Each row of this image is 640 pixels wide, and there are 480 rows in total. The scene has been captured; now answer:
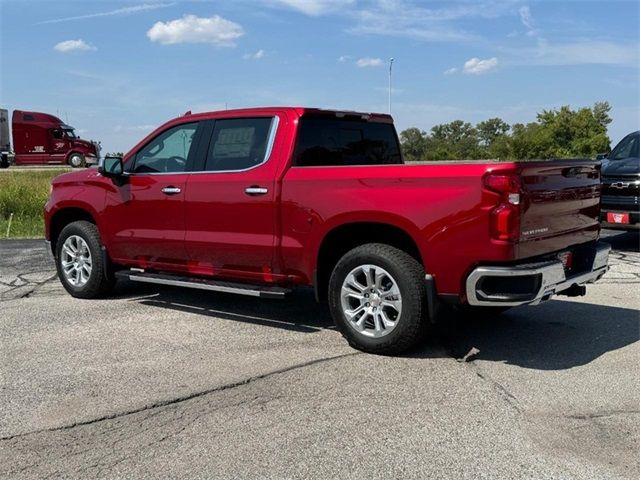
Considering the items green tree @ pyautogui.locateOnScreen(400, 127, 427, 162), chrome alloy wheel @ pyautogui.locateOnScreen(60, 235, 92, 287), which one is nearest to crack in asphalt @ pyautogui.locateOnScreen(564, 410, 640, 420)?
chrome alloy wheel @ pyautogui.locateOnScreen(60, 235, 92, 287)

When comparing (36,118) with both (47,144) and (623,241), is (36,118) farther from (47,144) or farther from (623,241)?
(623,241)

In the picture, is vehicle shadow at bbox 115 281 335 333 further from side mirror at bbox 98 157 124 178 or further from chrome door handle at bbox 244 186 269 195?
side mirror at bbox 98 157 124 178

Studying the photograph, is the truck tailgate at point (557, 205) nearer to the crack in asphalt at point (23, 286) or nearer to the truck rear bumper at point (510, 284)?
the truck rear bumper at point (510, 284)

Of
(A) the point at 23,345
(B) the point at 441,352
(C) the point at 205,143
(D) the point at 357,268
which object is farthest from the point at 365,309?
(A) the point at 23,345

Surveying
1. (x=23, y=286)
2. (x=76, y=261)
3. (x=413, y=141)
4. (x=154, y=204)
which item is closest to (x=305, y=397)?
(x=154, y=204)

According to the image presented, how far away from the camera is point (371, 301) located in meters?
5.17

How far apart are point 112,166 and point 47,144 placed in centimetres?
3358

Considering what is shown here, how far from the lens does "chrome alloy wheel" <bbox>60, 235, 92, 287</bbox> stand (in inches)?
287

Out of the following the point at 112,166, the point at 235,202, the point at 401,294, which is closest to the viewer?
the point at 401,294

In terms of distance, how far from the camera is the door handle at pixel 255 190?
5.67m

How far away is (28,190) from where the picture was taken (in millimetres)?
17875

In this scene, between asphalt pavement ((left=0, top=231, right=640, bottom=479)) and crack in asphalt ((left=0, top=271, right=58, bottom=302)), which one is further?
crack in asphalt ((left=0, top=271, right=58, bottom=302))

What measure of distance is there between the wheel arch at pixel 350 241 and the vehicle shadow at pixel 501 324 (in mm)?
625

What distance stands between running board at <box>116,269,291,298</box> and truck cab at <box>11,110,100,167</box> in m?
32.7
